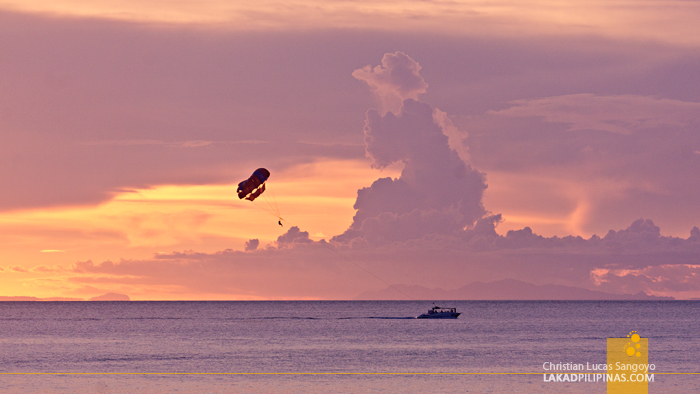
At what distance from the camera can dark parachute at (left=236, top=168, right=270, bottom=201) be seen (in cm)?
7787

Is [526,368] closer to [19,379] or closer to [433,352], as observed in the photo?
[433,352]

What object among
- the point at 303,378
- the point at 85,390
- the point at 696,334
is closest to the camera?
the point at 85,390

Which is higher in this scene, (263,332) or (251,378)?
(263,332)

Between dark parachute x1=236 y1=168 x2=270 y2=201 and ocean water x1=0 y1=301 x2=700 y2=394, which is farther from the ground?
dark parachute x1=236 y1=168 x2=270 y2=201

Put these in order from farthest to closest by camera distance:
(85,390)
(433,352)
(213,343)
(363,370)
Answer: (213,343) < (433,352) < (363,370) < (85,390)

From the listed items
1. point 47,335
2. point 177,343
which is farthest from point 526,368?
point 47,335

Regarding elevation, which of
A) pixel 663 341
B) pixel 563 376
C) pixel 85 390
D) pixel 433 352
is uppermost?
pixel 663 341

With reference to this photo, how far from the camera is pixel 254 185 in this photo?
262 feet

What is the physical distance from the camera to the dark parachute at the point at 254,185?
255 feet

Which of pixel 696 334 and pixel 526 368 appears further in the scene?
pixel 696 334

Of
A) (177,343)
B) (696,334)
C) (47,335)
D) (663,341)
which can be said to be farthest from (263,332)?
(696,334)

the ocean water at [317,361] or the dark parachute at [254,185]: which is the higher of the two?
the dark parachute at [254,185]

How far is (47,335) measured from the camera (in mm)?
160625

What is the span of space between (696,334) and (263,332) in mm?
88391
